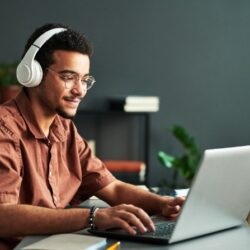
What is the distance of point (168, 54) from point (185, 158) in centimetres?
87

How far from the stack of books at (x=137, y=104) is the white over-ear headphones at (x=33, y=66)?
2.66m

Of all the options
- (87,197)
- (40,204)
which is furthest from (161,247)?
(87,197)

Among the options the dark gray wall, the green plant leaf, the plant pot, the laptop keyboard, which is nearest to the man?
the laptop keyboard

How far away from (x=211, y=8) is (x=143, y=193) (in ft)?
10.4

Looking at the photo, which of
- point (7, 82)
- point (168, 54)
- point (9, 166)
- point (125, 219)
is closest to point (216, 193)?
point (125, 219)

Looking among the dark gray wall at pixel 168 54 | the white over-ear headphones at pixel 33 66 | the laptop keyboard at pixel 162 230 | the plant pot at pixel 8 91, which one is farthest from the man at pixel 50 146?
the dark gray wall at pixel 168 54

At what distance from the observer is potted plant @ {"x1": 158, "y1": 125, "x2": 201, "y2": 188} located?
462 centimetres

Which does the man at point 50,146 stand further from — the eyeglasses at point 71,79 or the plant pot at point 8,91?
the plant pot at point 8,91

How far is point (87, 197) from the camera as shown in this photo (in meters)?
2.23

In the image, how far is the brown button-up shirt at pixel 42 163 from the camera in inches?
69.2

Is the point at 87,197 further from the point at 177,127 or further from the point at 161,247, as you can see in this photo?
the point at 177,127

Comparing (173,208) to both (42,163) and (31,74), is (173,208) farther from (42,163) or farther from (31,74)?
(31,74)

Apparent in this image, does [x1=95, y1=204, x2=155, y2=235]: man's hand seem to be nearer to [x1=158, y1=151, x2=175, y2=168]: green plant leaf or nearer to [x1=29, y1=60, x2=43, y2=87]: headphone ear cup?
[x1=29, y1=60, x2=43, y2=87]: headphone ear cup

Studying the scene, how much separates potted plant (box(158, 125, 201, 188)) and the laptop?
292 cm
